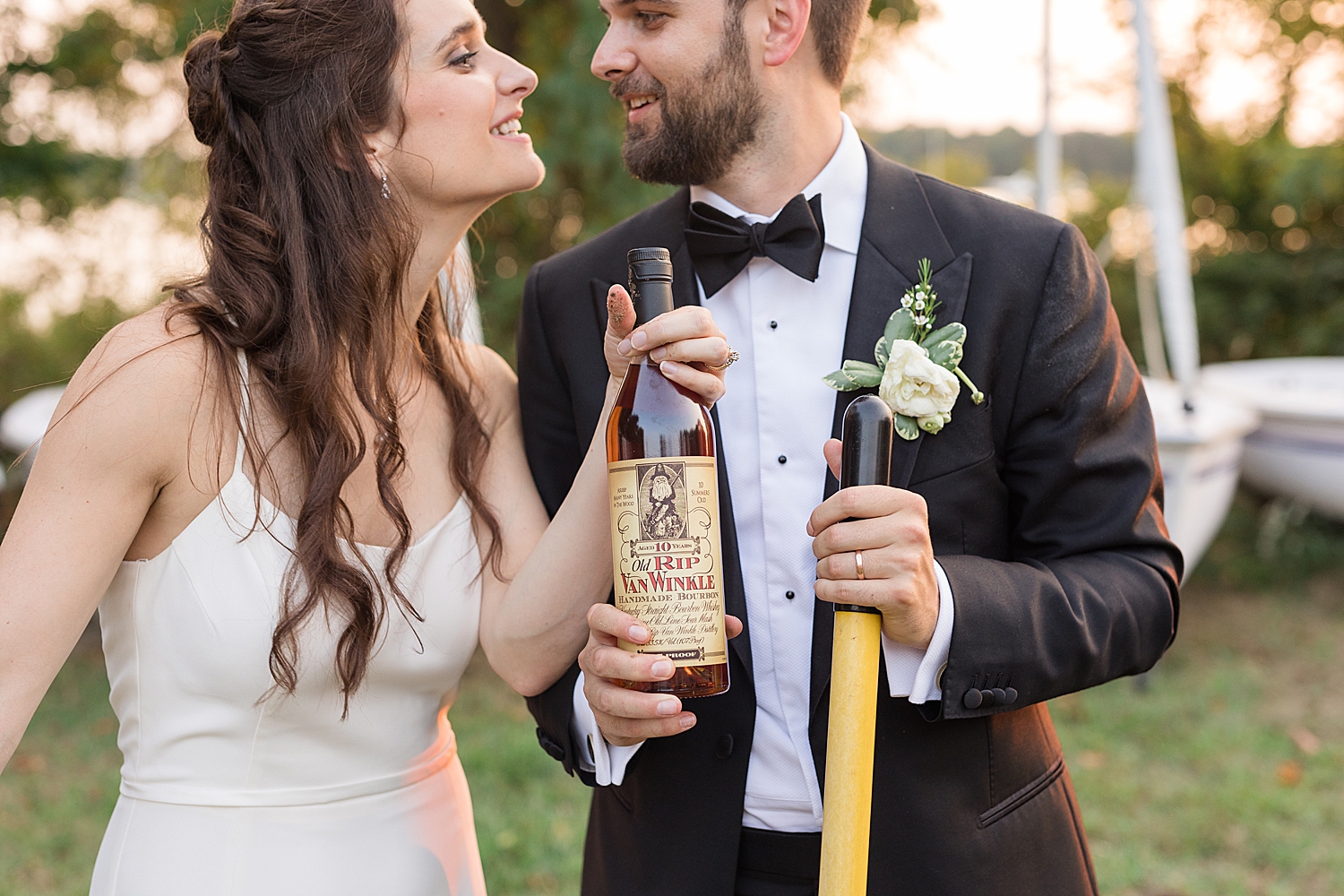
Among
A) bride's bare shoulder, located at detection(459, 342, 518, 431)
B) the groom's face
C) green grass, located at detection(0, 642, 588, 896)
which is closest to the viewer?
the groom's face

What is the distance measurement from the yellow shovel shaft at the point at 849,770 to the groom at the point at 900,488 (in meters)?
0.19

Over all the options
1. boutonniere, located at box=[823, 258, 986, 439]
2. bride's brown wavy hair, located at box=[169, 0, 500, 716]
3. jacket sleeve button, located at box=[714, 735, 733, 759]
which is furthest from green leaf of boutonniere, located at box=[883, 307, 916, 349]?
bride's brown wavy hair, located at box=[169, 0, 500, 716]

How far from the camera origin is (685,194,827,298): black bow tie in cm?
209

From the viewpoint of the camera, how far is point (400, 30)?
219 cm

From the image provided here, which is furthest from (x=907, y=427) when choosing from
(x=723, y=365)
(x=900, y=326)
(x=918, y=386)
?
(x=723, y=365)

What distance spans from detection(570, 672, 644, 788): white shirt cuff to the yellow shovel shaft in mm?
471

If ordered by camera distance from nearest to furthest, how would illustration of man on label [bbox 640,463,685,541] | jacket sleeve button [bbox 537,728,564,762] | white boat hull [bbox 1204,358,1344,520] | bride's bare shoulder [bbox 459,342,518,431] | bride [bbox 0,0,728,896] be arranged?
illustration of man on label [bbox 640,463,685,541] < bride [bbox 0,0,728,896] < jacket sleeve button [bbox 537,728,564,762] < bride's bare shoulder [bbox 459,342,518,431] < white boat hull [bbox 1204,358,1344,520]

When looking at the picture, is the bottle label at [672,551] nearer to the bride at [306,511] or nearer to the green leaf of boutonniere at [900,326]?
the bride at [306,511]

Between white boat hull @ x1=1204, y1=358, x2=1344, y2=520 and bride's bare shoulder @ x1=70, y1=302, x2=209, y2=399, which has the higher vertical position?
bride's bare shoulder @ x1=70, y1=302, x2=209, y2=399

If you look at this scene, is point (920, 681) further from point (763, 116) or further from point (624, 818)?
point (763, 116)

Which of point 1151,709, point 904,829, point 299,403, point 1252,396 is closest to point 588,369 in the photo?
point 299,403

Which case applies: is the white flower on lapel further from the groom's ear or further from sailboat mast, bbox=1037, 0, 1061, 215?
sailboat mast, bbox=1037, 0, 1061, 215

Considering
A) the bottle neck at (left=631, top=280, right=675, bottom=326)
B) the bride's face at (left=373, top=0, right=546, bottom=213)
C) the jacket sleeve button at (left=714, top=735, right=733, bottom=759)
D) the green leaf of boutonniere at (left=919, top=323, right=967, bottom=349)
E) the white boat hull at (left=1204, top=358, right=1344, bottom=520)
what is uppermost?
the bride's face at (left=373, top=0, right=546, bottom=213)

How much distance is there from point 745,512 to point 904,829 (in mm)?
617
